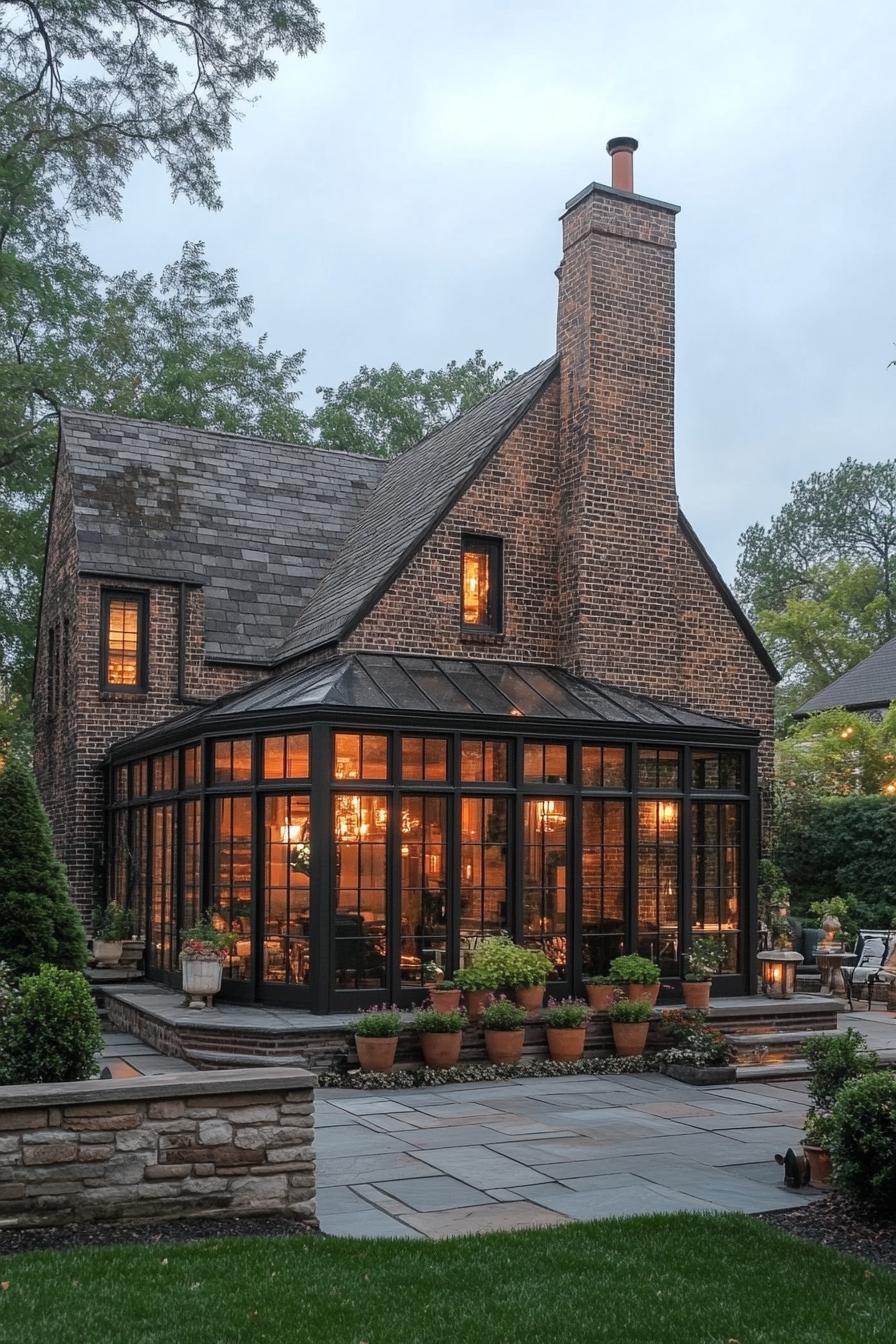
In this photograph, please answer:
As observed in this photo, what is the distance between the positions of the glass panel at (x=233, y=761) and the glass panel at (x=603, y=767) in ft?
10.6

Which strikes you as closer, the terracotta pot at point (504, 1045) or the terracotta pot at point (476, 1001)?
the terracotta pot at point (504, 1045)

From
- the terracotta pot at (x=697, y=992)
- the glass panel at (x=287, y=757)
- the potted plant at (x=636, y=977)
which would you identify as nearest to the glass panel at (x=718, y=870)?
the terracotta pot at (x=697, y=992)

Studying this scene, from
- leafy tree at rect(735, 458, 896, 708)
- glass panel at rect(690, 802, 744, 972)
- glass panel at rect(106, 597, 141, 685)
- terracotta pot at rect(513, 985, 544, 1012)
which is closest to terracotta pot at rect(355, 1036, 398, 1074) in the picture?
terracotta pot at rect(513, 985, 544, 1012)

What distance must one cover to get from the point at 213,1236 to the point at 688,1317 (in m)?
2.33

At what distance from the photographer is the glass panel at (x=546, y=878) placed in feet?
41.2

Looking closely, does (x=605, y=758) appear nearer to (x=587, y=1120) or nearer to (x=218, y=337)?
(x=587, y=1120)

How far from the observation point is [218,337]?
29.8m

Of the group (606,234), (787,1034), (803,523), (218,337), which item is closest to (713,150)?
(803,523)

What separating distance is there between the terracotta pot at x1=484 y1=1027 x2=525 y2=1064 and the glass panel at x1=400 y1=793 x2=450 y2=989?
39.4 inches

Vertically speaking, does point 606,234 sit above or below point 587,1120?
above

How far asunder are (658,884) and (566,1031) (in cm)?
218

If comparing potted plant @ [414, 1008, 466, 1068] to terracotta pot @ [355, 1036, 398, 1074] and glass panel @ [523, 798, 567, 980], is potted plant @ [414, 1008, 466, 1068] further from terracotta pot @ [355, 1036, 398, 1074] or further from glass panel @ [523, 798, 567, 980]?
glass panel @ [523, 798, 567, 980]

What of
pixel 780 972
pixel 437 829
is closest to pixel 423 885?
pixel 437 829

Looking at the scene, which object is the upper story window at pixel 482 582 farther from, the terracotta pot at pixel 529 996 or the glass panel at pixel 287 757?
the terracotta pot at pixel 529 996
